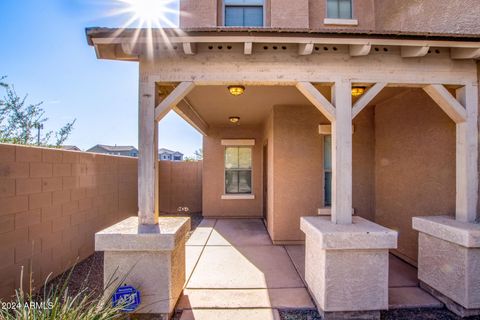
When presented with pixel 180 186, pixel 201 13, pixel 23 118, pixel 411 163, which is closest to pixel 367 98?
pixel 411 163

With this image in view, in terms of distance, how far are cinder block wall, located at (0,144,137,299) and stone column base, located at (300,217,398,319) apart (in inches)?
140

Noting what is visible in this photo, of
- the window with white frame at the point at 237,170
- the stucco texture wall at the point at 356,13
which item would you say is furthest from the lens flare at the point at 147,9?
the window with white frame at the point at 237,170

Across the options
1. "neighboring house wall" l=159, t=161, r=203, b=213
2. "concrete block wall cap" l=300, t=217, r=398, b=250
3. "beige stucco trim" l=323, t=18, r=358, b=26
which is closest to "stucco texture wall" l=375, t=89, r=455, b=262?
"concrete block wall cap" l=300, t=217, r=398, b=250

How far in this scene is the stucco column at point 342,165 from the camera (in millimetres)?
3037

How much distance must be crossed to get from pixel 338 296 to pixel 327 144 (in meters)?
3.54

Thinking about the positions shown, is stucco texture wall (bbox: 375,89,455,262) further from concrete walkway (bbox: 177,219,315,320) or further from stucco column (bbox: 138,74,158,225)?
stucco column (bbox: 138,74,158,225)

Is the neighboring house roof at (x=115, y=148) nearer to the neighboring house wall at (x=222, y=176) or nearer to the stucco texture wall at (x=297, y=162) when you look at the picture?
the neighboring house wall at (x=222, y=176)

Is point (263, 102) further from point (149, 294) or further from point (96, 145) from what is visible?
point (96, 145)

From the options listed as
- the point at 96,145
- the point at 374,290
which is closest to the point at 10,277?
the point at 374,290

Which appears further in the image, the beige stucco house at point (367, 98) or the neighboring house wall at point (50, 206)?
the neighboring house wall at point (50, 206)

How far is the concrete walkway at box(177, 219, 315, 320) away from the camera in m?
2.97

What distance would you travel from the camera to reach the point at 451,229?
294 cm

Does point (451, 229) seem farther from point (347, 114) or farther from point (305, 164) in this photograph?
point (305, 164)

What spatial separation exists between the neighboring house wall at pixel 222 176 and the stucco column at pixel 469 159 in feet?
17.4
